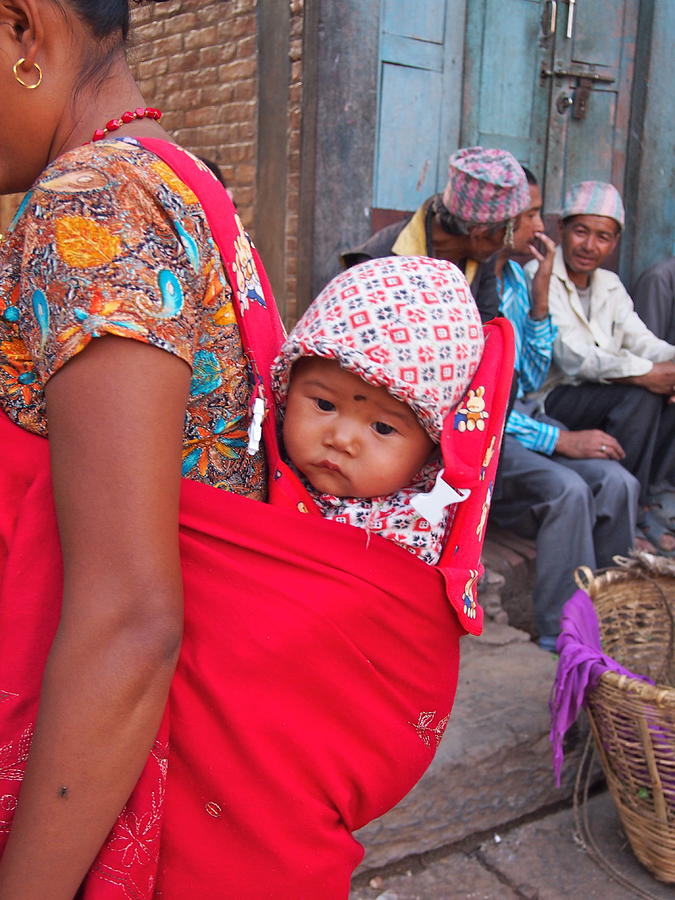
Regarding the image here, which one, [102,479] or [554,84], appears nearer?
[102,479]

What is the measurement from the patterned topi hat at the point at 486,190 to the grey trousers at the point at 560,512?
1.04 meters

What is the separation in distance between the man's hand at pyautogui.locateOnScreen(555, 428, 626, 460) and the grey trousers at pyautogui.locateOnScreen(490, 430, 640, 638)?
39mm

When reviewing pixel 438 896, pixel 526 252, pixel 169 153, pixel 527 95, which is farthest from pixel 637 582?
pixel 527 95

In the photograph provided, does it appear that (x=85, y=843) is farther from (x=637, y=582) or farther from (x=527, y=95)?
(x=527, y=95)

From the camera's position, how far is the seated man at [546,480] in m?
3.99

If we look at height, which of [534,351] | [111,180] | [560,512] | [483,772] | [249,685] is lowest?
[483,772]

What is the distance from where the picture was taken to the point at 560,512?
4.01m

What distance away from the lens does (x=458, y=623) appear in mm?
1174

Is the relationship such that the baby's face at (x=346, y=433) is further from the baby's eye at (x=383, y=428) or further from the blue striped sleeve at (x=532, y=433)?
the blue striped sleeve at (x=532, y=433)

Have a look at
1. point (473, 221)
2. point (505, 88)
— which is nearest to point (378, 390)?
point (473, 221)

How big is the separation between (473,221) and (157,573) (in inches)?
133

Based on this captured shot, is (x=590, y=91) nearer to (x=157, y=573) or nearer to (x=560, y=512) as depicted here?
(x=560, y=512)

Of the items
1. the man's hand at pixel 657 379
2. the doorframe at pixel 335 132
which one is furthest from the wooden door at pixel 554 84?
the man's hand at pixel 657 379

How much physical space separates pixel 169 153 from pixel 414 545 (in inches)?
23.8
